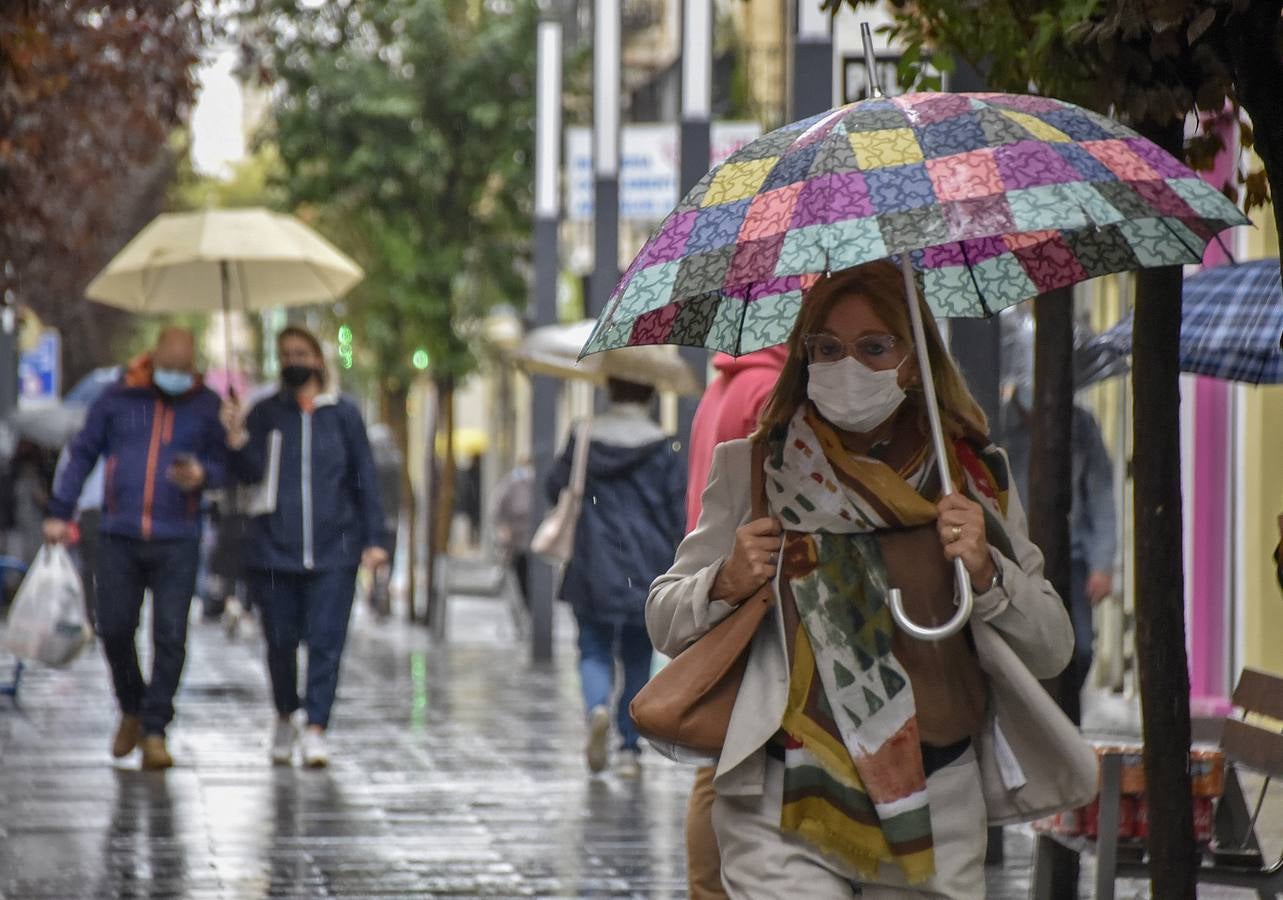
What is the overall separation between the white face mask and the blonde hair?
0.34 feet

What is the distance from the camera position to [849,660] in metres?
4.39

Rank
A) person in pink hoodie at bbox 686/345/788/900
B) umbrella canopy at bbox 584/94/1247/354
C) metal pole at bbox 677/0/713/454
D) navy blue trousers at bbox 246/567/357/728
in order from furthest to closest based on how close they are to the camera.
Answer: metal pole at bbox 677/0/713/454 → navy blue trousers at bbox 246/567/357/728 → person in pink hoodie at bbox 686/345/788/900 → umbrella canopy at bbox 584/94/1247/354

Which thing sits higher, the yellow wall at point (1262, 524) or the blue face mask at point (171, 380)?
the blue face mask at point (171, 380)

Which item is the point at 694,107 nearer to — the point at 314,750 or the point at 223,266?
the point at 223,266

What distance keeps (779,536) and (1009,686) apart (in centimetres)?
49

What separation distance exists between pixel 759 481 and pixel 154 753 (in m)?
7.62

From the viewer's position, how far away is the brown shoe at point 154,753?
459 inches

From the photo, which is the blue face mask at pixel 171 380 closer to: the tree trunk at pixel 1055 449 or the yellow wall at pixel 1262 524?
the tree trunk at pixel 1055 449

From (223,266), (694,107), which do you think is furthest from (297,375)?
(694,107)

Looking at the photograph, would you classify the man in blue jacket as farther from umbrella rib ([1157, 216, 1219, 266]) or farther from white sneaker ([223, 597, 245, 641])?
white sneaker ([223, 597, 245, 641])

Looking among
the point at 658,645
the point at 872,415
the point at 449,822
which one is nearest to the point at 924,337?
the point at 872,415

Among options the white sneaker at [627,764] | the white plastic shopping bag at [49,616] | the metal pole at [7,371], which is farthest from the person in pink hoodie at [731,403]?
the metal pole at [7,371]

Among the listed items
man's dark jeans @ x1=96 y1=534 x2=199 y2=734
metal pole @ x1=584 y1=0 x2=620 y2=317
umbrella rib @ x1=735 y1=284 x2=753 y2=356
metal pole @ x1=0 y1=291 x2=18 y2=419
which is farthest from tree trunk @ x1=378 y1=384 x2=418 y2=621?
umbrella rib @ x1=735 y1=284 x2=753 y2=356

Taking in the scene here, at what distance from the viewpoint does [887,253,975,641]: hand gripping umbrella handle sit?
169 inches
